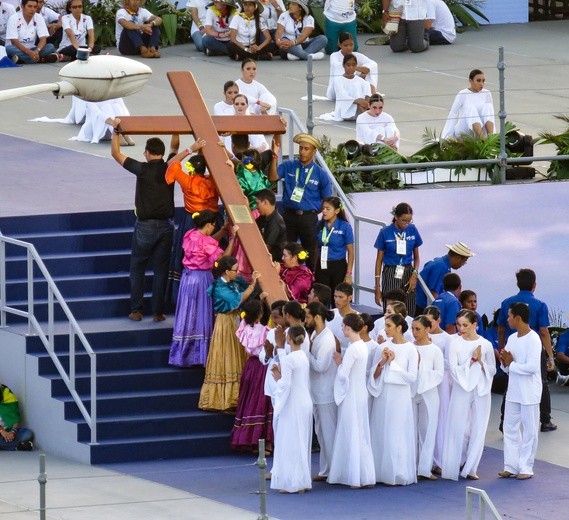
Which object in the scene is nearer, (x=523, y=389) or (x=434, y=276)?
(x=523, y=389)

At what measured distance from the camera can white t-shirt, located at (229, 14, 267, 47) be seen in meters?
24.9

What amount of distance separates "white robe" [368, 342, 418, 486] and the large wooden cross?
122 centimetres

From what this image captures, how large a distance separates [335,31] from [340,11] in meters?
0.41

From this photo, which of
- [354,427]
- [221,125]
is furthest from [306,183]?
[354,427]

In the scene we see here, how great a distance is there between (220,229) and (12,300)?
2.03m

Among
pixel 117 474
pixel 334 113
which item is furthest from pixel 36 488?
pixel 334 113

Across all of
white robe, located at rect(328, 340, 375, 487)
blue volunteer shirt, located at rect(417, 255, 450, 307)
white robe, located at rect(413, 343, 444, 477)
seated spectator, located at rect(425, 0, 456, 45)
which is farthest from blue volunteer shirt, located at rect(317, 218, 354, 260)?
seated spectator, located at rect(425, 0, 456, 45)

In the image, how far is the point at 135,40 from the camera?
995 inches

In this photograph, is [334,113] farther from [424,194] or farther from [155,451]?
[155,451]

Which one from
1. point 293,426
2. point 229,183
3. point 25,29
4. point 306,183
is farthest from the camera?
point 25,29

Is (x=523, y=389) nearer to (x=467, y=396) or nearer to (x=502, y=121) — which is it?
(x=467, y=396)

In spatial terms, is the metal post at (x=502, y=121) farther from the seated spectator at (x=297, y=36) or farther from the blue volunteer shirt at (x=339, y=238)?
the seated spectator at (x=297, y=36)

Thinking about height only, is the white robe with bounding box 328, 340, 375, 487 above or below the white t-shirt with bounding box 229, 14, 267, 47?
below

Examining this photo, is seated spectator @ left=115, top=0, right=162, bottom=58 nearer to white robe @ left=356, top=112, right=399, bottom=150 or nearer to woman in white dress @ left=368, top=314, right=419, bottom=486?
white robe @ left=356, top=112, right=399, bottom=150
